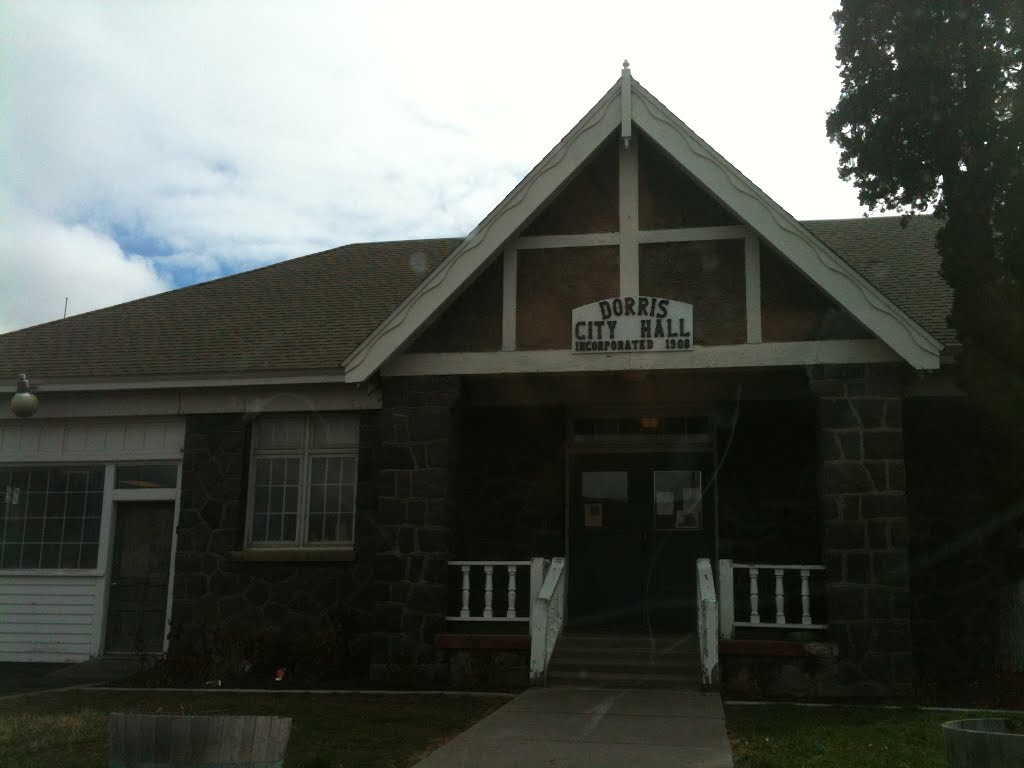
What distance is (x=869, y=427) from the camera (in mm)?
10461

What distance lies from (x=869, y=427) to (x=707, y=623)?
2.53 metres

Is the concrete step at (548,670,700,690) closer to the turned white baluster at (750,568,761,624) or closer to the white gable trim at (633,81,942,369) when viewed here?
the turned white baluster at (750,568,761,624)

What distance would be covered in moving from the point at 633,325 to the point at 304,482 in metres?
4.82

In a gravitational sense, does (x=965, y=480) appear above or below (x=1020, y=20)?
below

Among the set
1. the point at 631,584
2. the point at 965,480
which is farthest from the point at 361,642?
the point at 965,480

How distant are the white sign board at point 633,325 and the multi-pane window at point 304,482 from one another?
3.64m

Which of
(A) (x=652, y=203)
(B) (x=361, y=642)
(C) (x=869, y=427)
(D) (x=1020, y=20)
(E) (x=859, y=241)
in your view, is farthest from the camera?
(E) (x=859, y=241)

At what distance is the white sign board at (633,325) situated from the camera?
10.8 meters

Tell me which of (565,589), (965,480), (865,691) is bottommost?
(865,691)

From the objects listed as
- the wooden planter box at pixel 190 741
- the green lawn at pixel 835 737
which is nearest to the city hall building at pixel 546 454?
the green lawn at pixel 835 737

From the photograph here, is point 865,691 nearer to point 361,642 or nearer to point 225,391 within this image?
point 361,642

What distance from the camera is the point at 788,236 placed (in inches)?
407

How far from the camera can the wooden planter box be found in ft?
15.7

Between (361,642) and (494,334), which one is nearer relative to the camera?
(494,334)
